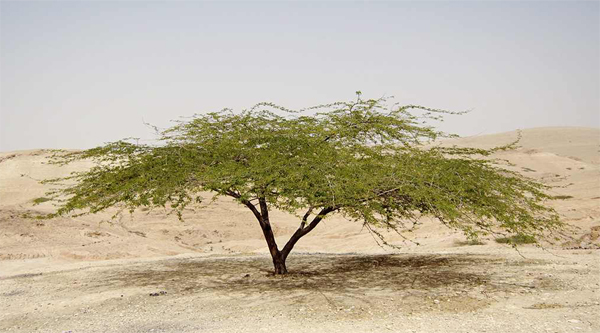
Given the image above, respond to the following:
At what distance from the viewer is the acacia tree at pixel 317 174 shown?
10727mm

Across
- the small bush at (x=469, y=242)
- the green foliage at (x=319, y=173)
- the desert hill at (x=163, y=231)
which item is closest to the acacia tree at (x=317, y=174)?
the green foliage at (x=319, y=173)

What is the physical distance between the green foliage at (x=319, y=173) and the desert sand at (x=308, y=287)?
1.41 m

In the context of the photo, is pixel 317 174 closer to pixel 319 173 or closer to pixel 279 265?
pixel 319 173

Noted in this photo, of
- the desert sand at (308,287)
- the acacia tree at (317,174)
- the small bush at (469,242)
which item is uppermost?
the acacia tree at (317,174)

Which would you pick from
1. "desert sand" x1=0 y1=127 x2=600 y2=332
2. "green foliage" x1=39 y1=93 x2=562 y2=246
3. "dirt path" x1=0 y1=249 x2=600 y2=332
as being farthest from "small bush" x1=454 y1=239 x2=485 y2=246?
"green foliage" x1=39 y1=93 x2=562 y2=246

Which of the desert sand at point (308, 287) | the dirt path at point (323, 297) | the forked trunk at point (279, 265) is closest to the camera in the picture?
the dirt path at point (323, 297)

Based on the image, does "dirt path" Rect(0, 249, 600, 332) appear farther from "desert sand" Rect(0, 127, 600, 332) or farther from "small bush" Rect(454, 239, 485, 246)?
"small bush" Rect(454, 239, 485, 246)

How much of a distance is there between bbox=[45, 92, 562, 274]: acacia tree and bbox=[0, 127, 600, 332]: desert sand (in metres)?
1.36

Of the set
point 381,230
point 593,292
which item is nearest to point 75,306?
point 593,292

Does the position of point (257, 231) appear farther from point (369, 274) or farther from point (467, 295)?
point (467, 295)

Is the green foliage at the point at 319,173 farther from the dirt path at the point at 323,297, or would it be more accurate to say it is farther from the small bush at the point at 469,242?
the small bush at the point at 469,242

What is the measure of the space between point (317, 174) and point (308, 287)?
9.02 feet

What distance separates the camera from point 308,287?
11797 millimetres

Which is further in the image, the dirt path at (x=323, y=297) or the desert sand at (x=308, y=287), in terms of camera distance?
the desert sand at (x=308, y=287)
